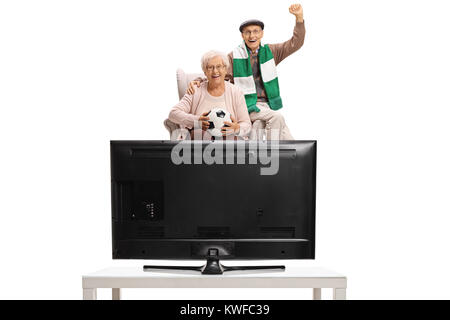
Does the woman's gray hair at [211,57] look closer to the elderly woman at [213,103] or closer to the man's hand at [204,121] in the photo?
the elderly woman at [213,103]

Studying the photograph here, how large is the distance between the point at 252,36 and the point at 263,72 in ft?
0.66

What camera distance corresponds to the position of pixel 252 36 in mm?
2510

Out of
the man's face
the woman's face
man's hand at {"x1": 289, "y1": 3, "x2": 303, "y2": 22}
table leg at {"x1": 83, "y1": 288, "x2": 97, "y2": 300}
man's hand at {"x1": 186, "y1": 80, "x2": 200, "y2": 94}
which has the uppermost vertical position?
man's hand at {"x1": 289, "y1": 3, "x2": 303, "y2": 22}

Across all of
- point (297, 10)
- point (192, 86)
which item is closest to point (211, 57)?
point (192, 86)

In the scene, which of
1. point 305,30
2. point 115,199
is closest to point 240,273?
point 115,199

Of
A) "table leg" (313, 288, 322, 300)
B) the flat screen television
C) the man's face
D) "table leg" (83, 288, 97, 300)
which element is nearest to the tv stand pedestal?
"table leg" (83, 288, 97, 300)

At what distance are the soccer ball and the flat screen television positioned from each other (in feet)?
1.15

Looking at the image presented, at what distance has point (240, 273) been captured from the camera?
6.68ft

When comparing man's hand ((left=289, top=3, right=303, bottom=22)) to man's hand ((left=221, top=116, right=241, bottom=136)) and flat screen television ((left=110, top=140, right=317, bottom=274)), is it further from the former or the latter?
flat screen television ((left=110, top=140, right=317, bottom=274))

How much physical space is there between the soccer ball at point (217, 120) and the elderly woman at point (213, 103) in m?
0.02

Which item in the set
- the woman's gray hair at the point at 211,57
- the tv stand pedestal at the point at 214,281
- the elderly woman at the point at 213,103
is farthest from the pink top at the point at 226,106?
the tv stand pedestal at the point at 214,281

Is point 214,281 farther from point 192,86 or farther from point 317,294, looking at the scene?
point 192,86

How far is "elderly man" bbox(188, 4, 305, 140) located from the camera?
2.54 metres

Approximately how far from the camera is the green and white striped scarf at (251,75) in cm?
255
